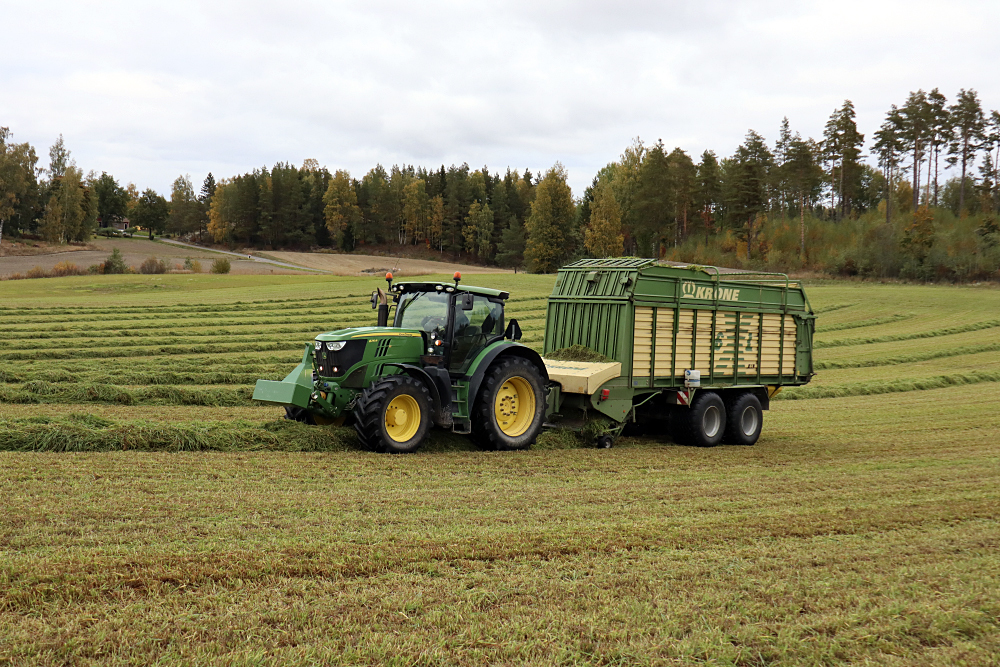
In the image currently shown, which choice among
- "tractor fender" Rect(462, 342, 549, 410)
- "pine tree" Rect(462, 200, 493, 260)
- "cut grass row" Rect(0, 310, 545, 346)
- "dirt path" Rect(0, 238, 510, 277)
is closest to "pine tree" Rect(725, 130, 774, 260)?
"dirt path" Rect(0, 238, 510, 277)

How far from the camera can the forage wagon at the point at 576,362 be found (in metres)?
10.3

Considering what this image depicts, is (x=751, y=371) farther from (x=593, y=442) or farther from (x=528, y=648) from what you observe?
(x=528, y=648)

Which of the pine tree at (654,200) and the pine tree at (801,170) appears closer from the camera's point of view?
the pine tree at (801,170)

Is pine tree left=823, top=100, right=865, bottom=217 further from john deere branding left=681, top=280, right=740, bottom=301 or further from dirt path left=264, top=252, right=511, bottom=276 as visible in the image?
john deere branding left=681, top=280, right=740, bottom=301

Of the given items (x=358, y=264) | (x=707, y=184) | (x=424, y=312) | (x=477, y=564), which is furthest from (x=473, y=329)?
(x=358, y=264)

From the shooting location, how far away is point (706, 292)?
13.1 metres

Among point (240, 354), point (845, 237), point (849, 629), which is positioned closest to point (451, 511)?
point (849, 629)

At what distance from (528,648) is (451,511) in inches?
116

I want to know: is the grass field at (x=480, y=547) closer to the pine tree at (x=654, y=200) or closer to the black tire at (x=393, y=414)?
the black tire at (x=393, y=414)

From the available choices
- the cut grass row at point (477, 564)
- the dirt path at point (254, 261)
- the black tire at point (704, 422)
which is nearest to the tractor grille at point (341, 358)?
the cut grass row at point (477, 564)

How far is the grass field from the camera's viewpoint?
4273 mm

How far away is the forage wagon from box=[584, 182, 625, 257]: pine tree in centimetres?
5587

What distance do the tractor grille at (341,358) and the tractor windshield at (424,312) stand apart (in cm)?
106

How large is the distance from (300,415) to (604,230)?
6174 centimetres
